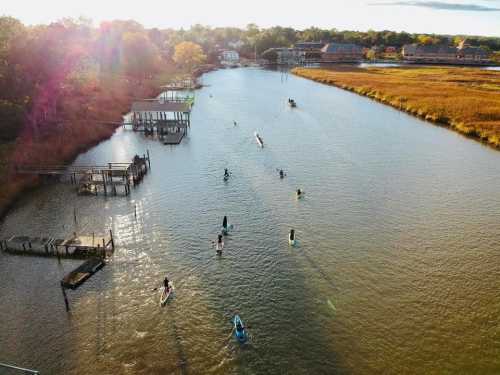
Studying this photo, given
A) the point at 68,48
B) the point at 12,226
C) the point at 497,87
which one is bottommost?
the point at 12,226

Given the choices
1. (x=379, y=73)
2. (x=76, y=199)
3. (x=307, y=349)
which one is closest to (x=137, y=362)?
(x=307, y=349)

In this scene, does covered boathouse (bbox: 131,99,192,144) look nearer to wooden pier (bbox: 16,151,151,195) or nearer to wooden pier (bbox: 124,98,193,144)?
wooden pier (bbox: 124,98,193,144)

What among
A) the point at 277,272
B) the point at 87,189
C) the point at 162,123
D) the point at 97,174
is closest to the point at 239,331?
the point at 277,272

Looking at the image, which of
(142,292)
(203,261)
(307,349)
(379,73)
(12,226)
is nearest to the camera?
(307,349)

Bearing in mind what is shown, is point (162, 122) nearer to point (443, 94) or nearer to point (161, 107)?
point (161, 107)

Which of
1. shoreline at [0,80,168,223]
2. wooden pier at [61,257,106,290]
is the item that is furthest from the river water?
shoreline at [0,80,168,223]

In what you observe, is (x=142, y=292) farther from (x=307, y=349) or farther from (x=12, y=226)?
(x=12, y=226)

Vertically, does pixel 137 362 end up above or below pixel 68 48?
below
